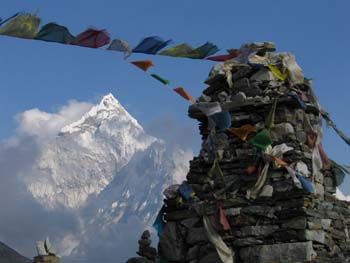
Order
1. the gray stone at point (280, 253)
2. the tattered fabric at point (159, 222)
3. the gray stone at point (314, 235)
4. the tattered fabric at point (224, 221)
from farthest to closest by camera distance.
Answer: the tattered fabric at point (159, 222) < the tattered fabric at point (224, 221) < the gray stone at point (314, 235) < the gray stone at point (280, 253)

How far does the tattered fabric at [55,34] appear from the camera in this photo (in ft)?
38.7

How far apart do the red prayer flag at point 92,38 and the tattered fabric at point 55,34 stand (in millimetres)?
127

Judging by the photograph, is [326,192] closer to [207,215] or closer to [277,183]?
[277,183]

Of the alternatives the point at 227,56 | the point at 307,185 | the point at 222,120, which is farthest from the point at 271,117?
the point at 227,56

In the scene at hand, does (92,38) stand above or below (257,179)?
above

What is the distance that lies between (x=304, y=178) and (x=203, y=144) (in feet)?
8.07

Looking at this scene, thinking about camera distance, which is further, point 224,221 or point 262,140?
point 262,140

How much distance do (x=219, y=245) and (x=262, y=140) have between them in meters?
2.17

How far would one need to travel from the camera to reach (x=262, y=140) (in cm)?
1366

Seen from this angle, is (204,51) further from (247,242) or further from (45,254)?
(45,254)

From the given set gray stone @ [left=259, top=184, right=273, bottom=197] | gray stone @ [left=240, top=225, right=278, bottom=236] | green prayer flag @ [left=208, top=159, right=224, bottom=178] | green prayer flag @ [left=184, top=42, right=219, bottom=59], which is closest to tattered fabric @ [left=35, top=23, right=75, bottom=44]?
green prayer flag @ [left=184, top=42, right=219, bottom=59]

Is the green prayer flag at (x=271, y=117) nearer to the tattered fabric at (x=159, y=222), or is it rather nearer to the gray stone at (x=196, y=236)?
the gray stone at (x=196, y=236)

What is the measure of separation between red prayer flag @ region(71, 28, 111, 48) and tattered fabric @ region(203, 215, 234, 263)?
4.02 metres

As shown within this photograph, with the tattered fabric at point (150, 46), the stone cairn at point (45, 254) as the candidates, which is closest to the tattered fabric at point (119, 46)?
the tattered fabric at point (150, 46)
